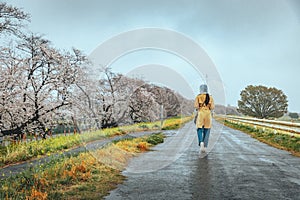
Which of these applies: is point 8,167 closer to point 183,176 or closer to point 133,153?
point 133,153

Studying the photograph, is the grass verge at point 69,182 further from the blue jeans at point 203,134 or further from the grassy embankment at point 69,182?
the blue jeans at point 203,134

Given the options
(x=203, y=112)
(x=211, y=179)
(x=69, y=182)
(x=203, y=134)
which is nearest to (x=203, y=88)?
(x=203, y=112)

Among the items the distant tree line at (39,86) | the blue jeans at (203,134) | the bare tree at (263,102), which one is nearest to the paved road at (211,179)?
the blue jeans at (203,134)

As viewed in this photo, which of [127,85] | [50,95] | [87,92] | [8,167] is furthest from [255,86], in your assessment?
[8,167]

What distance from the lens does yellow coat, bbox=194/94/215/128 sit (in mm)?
9930

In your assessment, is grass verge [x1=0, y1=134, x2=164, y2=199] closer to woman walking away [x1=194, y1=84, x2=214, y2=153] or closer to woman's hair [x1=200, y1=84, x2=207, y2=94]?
woman walking away [x1=194, y1=84, x2=214, y2=153]

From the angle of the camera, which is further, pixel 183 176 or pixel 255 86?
pixel 255 86

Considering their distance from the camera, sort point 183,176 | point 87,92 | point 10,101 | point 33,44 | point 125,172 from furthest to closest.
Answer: point 87,92, point 33,44, point 10,101, point 125,172, point 183,176

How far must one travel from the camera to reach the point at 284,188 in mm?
5219

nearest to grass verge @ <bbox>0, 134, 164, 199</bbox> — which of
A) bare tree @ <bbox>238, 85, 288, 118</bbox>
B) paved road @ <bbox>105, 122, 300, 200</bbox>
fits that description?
paved road @ <bbox>105, 122, 300, 200</bbox>

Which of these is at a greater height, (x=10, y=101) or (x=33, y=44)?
(x=33, y=44)

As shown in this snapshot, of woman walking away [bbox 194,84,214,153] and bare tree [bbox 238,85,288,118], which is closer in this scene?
woman walking away [bbox 194,84,214,153]

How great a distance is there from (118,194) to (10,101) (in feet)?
31.4

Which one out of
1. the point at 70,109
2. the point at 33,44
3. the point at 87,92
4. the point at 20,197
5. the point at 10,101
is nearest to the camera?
the point at 20,197
